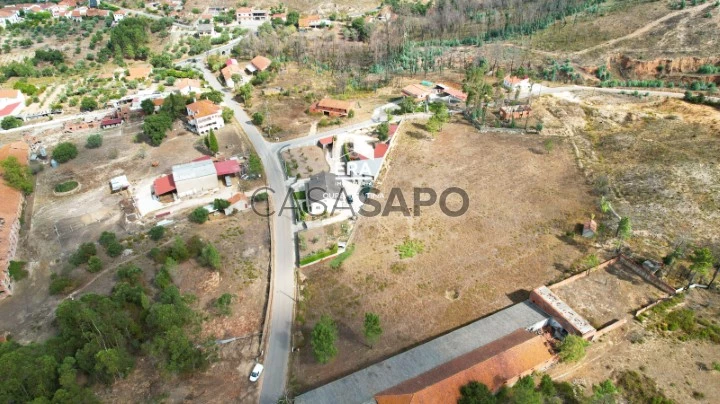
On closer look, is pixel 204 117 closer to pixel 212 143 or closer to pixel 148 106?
pixel 212 143

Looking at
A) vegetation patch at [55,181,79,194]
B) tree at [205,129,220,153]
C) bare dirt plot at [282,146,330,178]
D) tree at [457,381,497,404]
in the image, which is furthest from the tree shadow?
vegetation patch at [55,181,79,194]

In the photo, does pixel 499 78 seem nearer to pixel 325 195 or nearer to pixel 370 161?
pixel 370 161

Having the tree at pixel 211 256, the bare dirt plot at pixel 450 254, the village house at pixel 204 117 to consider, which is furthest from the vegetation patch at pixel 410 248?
the village house at pixel 204 117

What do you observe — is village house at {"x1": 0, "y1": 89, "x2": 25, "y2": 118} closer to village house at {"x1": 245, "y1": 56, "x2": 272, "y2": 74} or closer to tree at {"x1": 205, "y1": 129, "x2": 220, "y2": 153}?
village house at {"x1": 245, "y1": 56, "x2": 272, "y2": 74}

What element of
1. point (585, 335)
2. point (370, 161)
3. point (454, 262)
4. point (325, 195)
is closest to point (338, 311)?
point (454, 262)

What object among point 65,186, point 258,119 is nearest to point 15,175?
point 65,186

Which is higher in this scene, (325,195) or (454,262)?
(325,195)

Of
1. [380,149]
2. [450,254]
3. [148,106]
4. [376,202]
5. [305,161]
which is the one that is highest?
[148,106]
